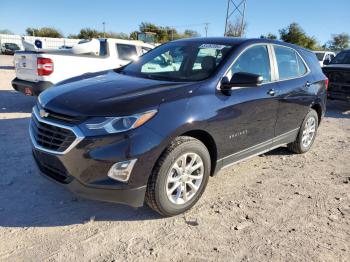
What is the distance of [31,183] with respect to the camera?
4.08m

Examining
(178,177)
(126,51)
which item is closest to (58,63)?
(126,51)

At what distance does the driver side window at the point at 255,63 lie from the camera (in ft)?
13.3

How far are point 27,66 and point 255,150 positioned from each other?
5670mm

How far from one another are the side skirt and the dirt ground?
377 millimetres

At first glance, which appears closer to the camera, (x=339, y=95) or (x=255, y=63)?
(x=255, y=63)

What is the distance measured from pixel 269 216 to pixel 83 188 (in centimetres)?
193

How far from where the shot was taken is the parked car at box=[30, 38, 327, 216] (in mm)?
2971

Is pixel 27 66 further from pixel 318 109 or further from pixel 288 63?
pixel 318 109

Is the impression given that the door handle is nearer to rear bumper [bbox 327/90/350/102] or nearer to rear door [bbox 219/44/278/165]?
rear door [bbox 219/44/278/165]

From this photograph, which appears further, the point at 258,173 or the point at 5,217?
the point at 258,173

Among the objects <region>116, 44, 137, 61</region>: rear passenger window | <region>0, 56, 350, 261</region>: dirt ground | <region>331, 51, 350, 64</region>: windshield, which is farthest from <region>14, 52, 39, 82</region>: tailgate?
<region>331, 51, 350, 64</region>: windshield

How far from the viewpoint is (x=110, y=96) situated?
10.8 ft

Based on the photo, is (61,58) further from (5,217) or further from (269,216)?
(269,216)

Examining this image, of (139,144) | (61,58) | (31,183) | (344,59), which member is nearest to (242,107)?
(139,144)
